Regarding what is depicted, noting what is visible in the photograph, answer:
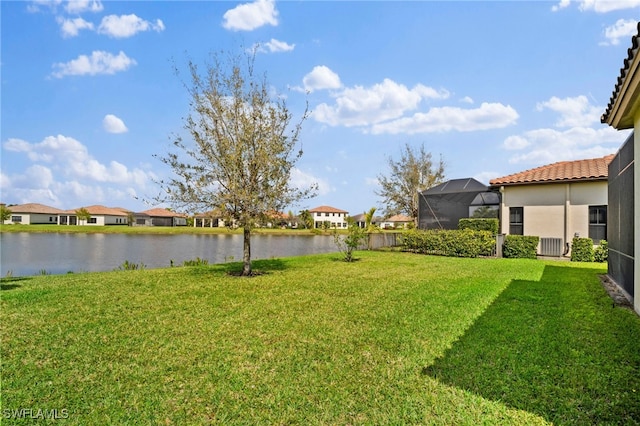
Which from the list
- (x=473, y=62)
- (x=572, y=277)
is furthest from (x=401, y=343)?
(x=473, y=62)

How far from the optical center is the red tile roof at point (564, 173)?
15.3 m

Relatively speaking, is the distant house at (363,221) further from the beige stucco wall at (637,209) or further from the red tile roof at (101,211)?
the red tile roof at (101,211)

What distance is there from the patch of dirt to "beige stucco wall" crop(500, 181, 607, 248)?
6.86 m

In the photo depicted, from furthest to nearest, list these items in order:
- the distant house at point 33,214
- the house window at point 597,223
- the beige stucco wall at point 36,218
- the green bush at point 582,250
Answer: the beige stucco wall at point 36,218 → the distant house at point 33,214 → the house window at point 597,223 → the green bush at point 582,250

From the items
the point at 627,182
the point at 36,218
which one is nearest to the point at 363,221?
the point at 627,182

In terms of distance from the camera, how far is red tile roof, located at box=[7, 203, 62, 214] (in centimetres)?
6506

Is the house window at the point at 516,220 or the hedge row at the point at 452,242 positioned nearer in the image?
the hedge row at the point at 452,242

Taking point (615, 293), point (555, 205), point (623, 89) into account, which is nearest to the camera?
point (623, 89)

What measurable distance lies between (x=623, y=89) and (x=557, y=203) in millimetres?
13254

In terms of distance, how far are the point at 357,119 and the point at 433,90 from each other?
14.6ft

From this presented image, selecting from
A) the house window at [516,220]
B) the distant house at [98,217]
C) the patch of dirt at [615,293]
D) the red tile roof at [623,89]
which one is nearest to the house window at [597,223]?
the house window at [516,220]

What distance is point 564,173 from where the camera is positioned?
1634cm

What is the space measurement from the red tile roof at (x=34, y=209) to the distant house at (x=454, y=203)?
74538 mm

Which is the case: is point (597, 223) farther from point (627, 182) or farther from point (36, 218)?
point (36, 218)
